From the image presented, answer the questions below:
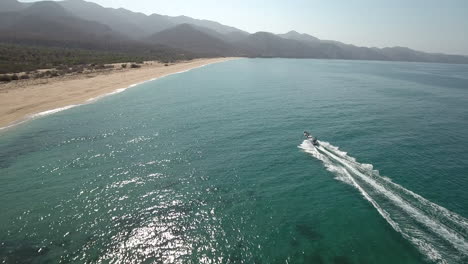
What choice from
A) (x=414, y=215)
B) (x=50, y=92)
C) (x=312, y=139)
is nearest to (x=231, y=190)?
(x=414, y=215)

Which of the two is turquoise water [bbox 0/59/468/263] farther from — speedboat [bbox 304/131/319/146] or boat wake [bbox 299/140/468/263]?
speedboat [bbox 304/131/319/146]

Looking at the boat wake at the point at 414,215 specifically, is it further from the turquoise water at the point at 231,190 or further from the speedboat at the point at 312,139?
the speedboat at the point at 312,139

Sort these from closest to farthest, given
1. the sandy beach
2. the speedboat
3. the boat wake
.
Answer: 1. the boat wake
2. the speedboat
3. the sandy beach

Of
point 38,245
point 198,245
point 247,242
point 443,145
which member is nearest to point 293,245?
point 247,242

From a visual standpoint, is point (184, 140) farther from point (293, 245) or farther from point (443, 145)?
point (443, 145)

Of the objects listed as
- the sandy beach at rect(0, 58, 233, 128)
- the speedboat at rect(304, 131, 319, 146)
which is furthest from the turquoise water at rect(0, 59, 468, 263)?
the sandy beach at rect(0, 58, 233, 128)

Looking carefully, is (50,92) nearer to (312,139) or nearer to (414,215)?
(312,139)
